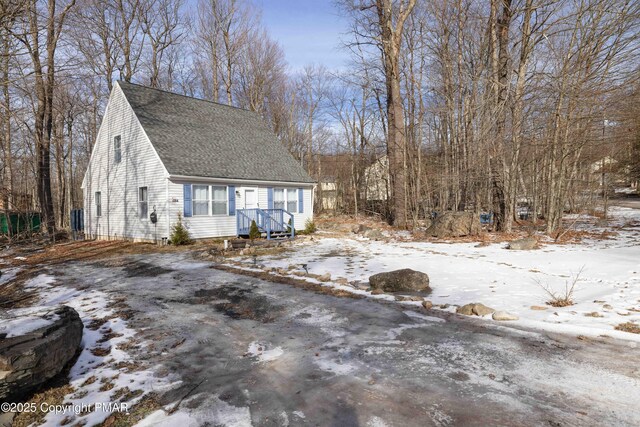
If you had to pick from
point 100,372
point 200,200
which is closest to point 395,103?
point 200,200

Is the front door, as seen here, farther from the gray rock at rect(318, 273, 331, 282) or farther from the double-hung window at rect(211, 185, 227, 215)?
the gray rock at rect(318, 273, 331, 282)

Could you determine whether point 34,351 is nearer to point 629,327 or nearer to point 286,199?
point 629,327

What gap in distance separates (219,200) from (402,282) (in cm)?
1096

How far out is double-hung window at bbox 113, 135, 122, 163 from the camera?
54.8 feet

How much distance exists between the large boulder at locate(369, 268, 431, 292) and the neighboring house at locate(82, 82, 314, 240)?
8927 millimetres

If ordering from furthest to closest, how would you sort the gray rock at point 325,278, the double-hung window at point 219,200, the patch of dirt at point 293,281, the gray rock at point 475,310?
the double-hung window at point 219,200
the gray rock at point 325,278
the patch of dirt at point 293,281
the gray rock at point 475,310

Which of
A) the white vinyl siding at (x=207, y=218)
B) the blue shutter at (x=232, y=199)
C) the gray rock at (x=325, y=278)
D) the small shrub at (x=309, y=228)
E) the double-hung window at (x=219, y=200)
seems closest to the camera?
the gray rock at (x=325, y=278)

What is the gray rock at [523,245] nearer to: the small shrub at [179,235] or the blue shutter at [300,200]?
the blue shutter at [300,200]

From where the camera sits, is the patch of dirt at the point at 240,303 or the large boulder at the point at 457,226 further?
the large boulder at the point at 457,226

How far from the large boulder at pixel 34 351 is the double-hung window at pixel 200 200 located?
36.8 ft

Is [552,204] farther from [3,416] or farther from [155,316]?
[3,416]

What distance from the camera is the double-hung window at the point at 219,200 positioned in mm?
15633

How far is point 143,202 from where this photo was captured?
15250mm

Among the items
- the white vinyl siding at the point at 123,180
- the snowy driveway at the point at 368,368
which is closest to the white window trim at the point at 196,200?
the white vinyl siding at the point at 123,180
